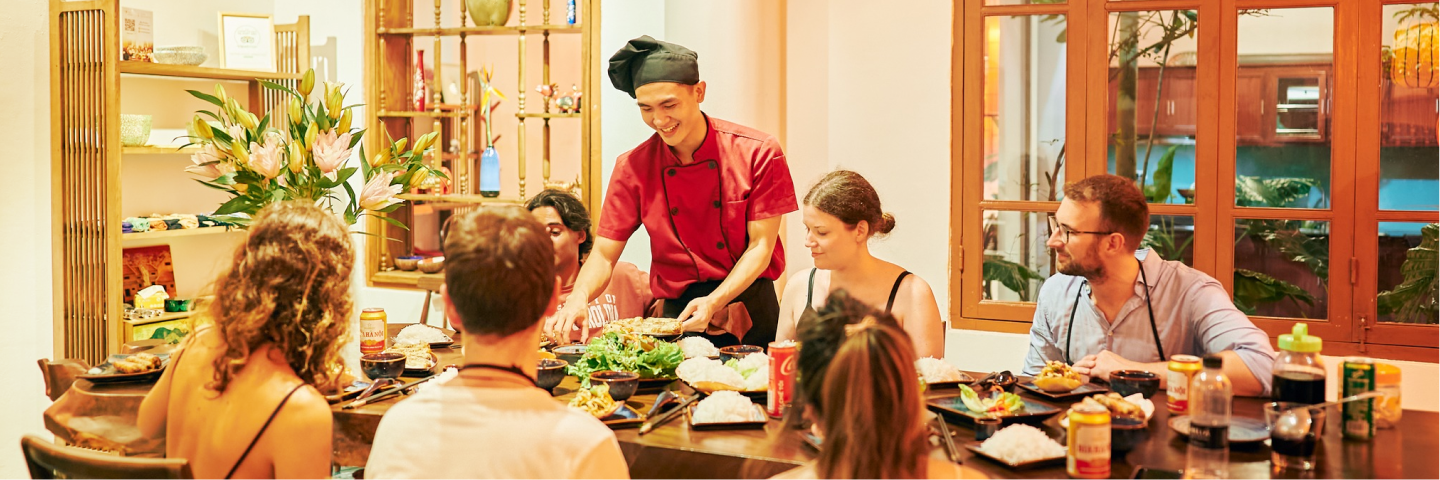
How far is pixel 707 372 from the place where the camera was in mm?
2330

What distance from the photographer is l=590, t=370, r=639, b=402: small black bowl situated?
86.5 inches

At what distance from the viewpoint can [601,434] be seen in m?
1.41

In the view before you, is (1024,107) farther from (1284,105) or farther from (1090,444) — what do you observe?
(1090,444)

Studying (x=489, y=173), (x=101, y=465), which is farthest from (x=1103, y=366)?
(x=489, y=173)

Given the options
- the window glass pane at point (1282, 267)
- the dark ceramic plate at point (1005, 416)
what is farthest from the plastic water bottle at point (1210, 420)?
the window glass pane at point (1282, 267)

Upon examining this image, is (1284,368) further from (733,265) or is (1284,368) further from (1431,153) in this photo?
(1431,153)

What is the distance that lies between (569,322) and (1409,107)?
3.11m

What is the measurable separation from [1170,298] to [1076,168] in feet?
5.32

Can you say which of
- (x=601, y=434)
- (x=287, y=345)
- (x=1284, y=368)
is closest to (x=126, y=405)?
(x=287, y=345)

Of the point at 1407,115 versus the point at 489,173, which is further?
the point at 489,173

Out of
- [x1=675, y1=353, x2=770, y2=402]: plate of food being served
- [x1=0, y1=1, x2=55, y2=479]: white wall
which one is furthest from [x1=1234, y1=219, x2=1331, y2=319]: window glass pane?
[x1=0, y1=1, x2=55, y2=479]: white wall

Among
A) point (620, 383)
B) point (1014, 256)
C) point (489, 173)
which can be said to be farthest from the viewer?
point (489, 173)

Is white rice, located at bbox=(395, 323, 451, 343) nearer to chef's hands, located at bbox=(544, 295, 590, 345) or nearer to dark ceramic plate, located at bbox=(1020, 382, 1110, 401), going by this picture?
chef's hands, located at bbox=(544, 295, 590, 345)

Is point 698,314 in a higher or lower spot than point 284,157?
lower
